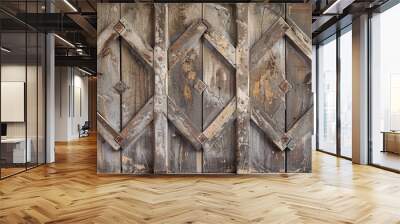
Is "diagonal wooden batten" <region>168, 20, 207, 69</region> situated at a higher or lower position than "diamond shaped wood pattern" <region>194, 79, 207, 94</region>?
higher

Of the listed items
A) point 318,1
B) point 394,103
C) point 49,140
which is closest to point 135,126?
point 49,140

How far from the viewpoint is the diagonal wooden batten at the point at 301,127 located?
5.71 metres

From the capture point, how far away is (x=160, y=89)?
5.63m

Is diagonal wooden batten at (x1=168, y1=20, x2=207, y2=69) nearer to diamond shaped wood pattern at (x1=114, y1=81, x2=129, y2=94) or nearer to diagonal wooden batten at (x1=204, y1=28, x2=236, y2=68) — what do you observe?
diagonal wooden batten at (x1=204, y1=28, x2=236, y2=68)

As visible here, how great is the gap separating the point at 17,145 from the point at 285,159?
4.72 metres

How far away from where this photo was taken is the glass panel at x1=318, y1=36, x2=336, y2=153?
9039mm

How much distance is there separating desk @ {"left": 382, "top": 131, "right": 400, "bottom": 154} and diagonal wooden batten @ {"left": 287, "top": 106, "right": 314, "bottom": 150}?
208 centimetres

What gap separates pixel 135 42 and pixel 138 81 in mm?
630

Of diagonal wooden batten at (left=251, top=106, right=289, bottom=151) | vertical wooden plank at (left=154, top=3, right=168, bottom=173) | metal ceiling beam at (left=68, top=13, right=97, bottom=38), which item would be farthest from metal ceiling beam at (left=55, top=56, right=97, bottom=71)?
diagonal wooden batten at (left=251, top=106, right=289, bottom=151)

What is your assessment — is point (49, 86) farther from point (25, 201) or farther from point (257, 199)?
point (257, 199)

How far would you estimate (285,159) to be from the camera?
18.9 ft

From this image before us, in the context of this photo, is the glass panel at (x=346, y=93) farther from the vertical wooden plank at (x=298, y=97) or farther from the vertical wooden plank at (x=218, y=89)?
the vertical wooden plank at (x=218, y=89)

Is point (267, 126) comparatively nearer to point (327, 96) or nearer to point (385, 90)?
point (385, 90)

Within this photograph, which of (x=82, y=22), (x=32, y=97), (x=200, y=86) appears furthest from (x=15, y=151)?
(x=200, y=86)
